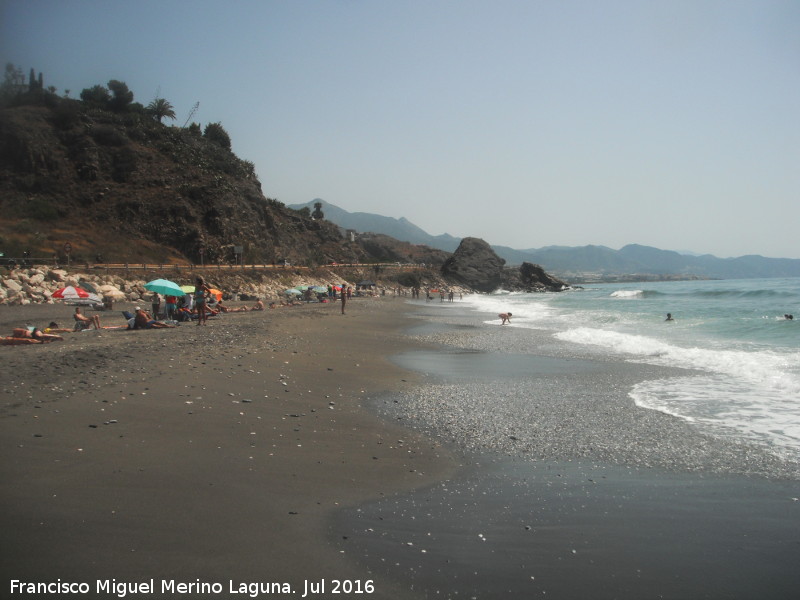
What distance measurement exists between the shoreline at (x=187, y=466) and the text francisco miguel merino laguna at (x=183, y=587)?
5 cm

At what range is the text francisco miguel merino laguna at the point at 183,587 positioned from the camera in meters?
2.88

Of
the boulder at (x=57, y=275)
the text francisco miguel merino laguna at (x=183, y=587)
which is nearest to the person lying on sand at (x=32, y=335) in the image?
the text francisco miguel merino laguna at (x=183, y=587)

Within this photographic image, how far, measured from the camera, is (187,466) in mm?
4852

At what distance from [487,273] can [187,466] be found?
106493 mm

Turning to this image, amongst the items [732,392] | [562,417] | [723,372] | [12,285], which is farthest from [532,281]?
[562,417]

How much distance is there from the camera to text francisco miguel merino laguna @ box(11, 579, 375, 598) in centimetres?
288

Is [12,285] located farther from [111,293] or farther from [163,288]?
[163,288]

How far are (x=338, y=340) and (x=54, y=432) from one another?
11.7 metres

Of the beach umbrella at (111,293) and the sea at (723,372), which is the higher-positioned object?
the sea at (723,372)

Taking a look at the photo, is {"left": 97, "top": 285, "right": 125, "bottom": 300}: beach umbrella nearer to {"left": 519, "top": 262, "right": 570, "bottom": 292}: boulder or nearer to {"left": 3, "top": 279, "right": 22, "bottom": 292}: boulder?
{"left": 3, "top": 279, "right": 22, "bottom": 292}: boulder

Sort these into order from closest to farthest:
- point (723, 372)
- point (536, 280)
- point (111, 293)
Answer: point (723, 372) < point (111, 293) < point (536, 280)

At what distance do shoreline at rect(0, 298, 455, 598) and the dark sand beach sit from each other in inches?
→ 0.8

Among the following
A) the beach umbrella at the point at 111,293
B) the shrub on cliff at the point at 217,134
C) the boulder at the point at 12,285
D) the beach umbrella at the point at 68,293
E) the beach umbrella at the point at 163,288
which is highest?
the shrub on cliff at the point at 217,134

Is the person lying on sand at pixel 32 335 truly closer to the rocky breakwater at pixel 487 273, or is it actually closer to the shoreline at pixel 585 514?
the shoreline at pixel 585 514
